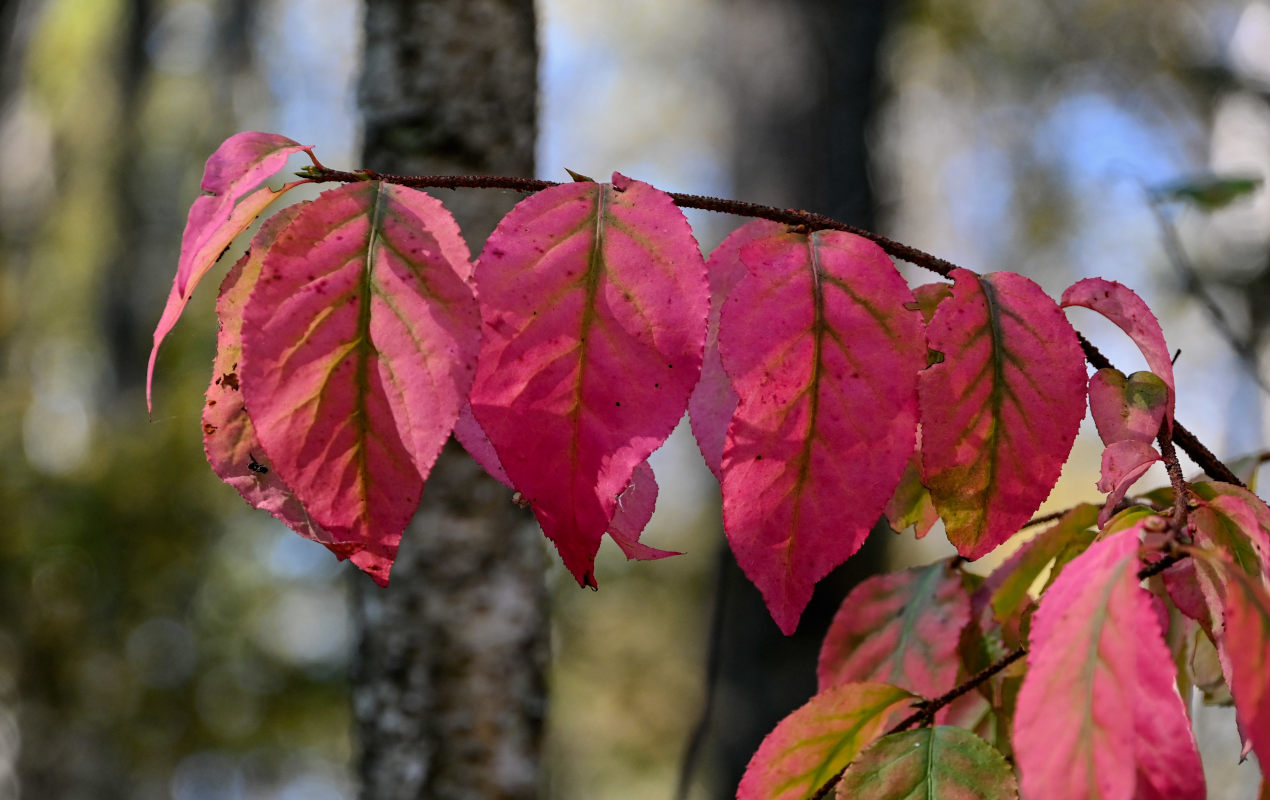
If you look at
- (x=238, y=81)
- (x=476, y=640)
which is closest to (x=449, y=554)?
(x=476, y=640)

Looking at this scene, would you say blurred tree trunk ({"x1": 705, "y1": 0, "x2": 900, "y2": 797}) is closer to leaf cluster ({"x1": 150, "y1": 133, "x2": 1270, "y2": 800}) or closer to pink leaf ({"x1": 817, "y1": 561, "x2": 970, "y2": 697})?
pink leaf ({"x1": 817, "y1": 561, "x2": 970, "y2": 697})

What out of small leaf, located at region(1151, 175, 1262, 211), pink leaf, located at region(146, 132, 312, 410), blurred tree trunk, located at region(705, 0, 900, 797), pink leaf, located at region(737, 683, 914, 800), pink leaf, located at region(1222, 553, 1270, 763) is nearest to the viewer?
pink leaf, located at region(1222, 553, 1270, 763)

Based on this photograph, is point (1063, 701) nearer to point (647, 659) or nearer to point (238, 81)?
point (647, 659)

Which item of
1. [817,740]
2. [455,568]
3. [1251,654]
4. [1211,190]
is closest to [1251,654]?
Result: [1251,654]

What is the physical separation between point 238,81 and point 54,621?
7239 millimetres

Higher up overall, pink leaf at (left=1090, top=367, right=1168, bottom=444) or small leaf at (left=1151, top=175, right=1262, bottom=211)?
small leaf at (left=1151, top=175, right=1262, bottom=211)

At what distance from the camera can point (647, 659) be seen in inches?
338

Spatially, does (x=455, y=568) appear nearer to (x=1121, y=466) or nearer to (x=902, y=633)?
(x=902, y=633)

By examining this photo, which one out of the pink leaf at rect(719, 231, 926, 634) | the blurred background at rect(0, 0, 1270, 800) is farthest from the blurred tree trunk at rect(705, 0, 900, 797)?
the pink leaf at rect(719, 231, 926, 634)

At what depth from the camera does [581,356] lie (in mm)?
381

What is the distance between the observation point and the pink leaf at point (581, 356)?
0.37 metres

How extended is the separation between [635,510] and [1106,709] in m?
0.22

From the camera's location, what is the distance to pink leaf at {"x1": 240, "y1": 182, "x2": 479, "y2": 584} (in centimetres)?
36

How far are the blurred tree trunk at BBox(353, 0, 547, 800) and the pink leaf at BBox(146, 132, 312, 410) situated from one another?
2.22 feet
